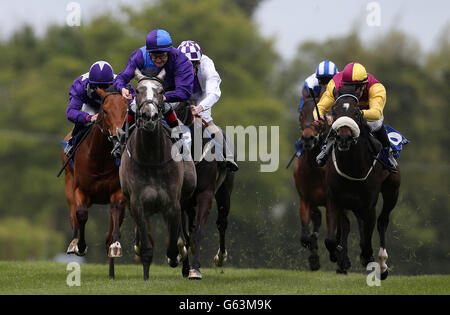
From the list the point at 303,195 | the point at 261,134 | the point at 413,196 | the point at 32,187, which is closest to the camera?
the point at 303,195

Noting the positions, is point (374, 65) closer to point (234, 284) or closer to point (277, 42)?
point (277, 42)

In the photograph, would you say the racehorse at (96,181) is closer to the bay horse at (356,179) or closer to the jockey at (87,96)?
the jockey at (87,96)

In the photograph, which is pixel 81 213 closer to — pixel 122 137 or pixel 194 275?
pixel 122 137

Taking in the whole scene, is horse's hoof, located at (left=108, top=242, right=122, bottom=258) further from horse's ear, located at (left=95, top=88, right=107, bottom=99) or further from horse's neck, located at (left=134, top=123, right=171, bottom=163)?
horse's ear, located at (left=95, top=88, right=107, bottom=99)

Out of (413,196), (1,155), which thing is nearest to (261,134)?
(1,155)

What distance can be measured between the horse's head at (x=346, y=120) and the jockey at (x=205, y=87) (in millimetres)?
1969

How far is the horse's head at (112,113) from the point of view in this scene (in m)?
11.4

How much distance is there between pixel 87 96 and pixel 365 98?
12.4ft

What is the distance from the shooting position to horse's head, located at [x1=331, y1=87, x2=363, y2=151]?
10.6 metres

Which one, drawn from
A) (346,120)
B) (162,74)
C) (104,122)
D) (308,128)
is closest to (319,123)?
(308,128)

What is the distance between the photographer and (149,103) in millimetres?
9758

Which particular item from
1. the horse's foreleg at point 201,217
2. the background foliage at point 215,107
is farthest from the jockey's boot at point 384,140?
the background foliage at point 215,107

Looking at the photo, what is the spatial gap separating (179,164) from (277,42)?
41302mm

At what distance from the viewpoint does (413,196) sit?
1945cm
